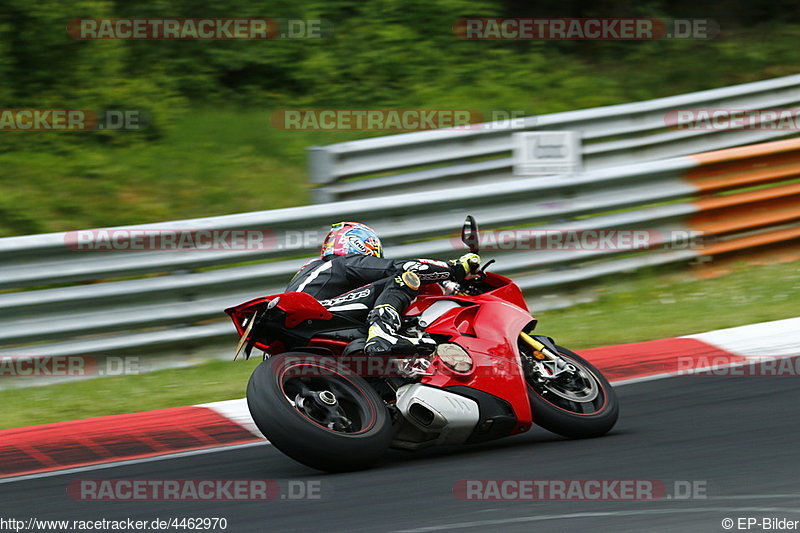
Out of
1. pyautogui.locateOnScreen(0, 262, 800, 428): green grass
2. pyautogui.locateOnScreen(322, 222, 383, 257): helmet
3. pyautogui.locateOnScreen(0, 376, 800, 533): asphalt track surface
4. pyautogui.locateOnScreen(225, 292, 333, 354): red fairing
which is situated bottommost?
pyautogui.locateOnScreen(0, 262, 800, 428): green grass

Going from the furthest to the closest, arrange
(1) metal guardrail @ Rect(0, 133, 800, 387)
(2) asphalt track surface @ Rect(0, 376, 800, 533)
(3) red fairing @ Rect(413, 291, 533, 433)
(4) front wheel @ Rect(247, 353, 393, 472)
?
(1) metal guardrail @ Rect(0, 133, 800, 387)
(3) red fairing @ Rect(413, 291, 533, 433)
(4) front wheel @ Rect(247, 353, 393, 472)
(2) asphalt track surface @ Rect(0, 376, 800, 533)

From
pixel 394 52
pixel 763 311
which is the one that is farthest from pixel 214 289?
pixel 394 52

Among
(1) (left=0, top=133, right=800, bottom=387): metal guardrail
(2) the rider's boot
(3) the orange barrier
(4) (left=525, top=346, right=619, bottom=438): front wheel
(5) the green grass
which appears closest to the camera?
(2) the rider's boot

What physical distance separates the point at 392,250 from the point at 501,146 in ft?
11.7

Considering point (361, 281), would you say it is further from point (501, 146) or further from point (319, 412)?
point (501, 146)

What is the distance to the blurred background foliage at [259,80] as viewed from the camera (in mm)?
10789

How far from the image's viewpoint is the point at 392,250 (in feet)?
29.2

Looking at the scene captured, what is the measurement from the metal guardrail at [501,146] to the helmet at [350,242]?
178 inches

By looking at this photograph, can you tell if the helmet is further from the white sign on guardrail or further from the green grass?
the white sign on guardrail

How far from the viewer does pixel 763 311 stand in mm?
8891

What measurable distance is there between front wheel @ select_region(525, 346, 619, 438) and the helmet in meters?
1.09

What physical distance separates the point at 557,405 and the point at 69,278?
12.4 ft

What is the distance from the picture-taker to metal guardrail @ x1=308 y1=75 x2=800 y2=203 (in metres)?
10.8

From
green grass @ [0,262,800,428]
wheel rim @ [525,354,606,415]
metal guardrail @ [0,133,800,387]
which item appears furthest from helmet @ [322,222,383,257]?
metal guardrail @ [0,133,800,387]
